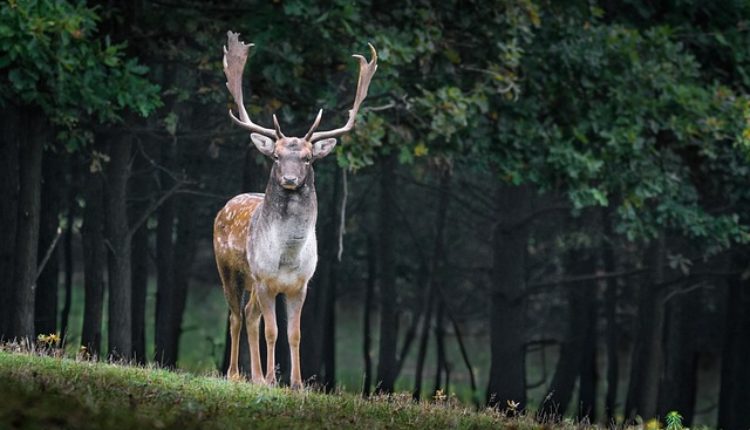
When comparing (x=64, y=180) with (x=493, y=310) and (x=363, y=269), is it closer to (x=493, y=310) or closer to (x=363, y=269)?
(x=493, y=310)

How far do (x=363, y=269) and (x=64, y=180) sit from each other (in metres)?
11.6

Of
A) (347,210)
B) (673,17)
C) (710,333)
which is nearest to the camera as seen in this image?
(673,17)

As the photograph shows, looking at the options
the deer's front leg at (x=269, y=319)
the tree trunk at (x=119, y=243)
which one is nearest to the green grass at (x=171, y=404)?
the deer's front leg at (x=269, y=319)

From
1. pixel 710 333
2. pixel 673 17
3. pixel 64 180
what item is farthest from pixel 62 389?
pixel 710 333

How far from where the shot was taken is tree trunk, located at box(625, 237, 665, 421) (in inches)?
1037

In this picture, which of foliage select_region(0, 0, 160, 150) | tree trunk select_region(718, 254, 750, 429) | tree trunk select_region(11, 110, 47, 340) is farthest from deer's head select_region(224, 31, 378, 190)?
tree trunk select_region(718, 254, 750, 429)

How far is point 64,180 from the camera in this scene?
89.7 feet

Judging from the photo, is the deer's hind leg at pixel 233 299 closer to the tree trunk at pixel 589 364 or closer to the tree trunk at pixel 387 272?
the tree trunk at pixel 387 272

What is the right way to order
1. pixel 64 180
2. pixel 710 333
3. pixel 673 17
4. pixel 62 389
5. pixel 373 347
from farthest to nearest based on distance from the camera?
1. pixel 373 347
2. pixel 710 333
3. pixel 64 180
4. pixel 673 17
5. pixel 62 389

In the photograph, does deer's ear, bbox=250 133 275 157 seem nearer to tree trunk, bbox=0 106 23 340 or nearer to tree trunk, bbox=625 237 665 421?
tree trunk, bbox=0 106 23 340

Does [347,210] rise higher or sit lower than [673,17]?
lower

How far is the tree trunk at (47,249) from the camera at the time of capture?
2405 centimetres

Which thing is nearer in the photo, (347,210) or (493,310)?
(493,310)

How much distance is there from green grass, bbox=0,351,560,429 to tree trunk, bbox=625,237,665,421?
13.1 meters
